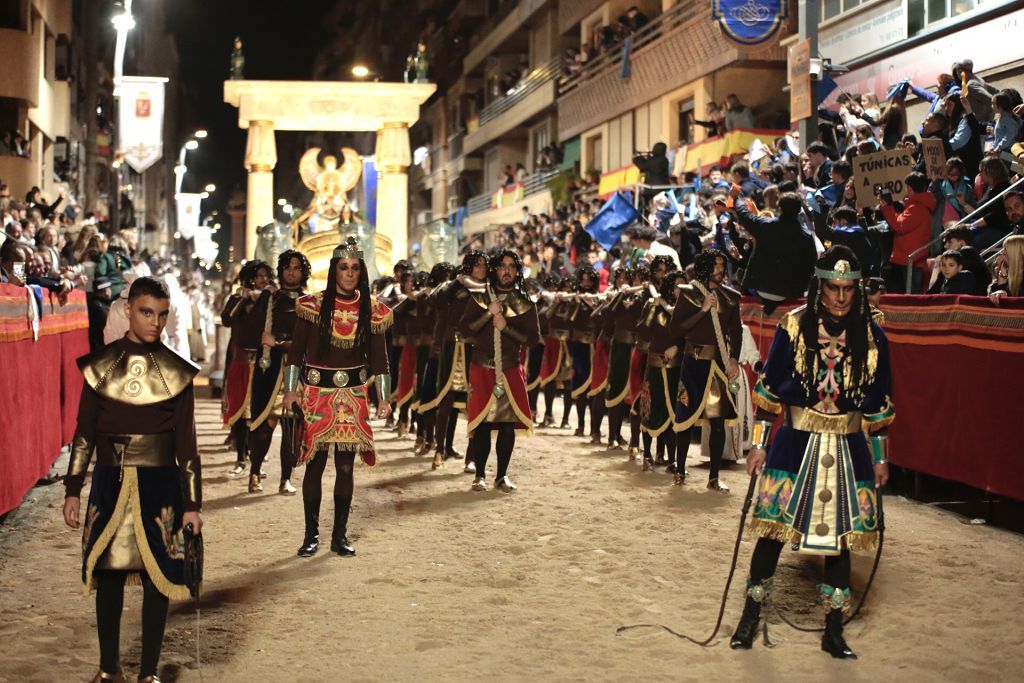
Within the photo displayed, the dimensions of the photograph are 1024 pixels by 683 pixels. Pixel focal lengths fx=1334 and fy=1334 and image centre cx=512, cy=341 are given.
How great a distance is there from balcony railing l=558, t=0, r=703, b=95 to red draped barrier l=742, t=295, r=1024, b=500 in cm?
1841

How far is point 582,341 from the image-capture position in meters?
16.8

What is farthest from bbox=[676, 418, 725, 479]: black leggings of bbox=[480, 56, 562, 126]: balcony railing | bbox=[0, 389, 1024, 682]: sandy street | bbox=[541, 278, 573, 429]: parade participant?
bbox=[480, 56, 562, 126]: balcony railing

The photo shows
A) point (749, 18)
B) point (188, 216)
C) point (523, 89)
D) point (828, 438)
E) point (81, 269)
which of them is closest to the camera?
point (828, 438)

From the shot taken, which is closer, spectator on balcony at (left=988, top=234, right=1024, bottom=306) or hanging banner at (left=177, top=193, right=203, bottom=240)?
spectator on balcony at (left=988, top=234, right=1024, bottom=306)

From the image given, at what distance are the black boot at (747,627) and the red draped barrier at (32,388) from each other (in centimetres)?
496

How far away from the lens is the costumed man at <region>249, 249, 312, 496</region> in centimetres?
1095

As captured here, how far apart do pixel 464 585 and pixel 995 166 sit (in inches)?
296

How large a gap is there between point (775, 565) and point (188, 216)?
6991cm

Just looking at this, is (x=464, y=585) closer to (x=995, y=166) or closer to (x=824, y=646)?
(x=824, y=646)

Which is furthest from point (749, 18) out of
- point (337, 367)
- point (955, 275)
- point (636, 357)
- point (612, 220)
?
point (337, 367)

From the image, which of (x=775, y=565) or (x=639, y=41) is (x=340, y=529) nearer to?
(x=775, y=565)

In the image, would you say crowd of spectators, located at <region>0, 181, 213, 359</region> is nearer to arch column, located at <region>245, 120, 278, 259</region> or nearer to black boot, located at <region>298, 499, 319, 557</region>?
black boot, located at <region>298, 499, 319, 557</region>

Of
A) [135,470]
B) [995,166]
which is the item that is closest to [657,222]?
[995,166]

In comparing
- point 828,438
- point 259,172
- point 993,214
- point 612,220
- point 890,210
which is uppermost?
point 259,172
